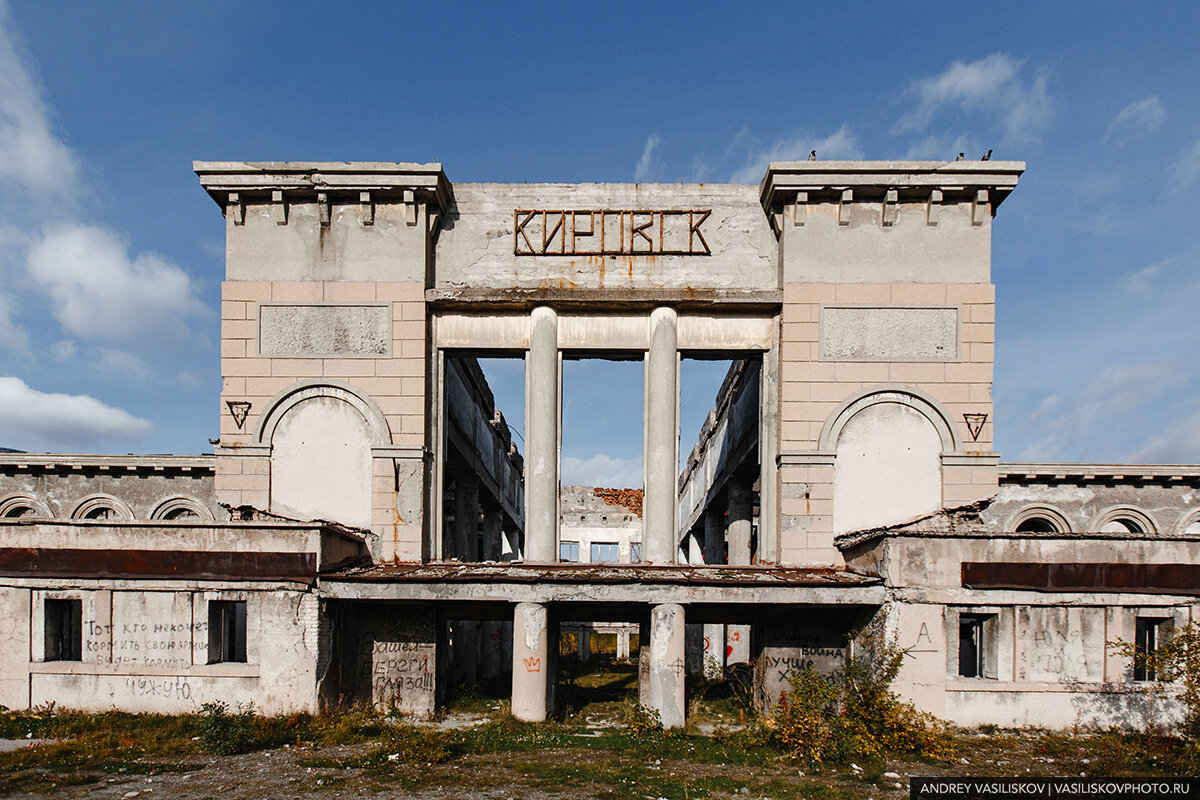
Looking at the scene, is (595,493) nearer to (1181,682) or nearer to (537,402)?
(537,402)

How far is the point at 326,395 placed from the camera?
15109 millimetres

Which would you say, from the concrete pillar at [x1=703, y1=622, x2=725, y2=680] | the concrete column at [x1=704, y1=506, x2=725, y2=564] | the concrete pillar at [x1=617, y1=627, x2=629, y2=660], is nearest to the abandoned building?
the concrete pillar at [x1=703, y1=622, x2=725, y2=680]

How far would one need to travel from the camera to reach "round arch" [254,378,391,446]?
49.3 ft

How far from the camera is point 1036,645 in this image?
12484 mm

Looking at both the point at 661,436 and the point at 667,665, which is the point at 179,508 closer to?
the point at 661,436

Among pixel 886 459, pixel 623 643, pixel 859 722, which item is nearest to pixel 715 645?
pixel 623 643

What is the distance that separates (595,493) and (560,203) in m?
26.4

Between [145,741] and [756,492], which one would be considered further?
[756,492]

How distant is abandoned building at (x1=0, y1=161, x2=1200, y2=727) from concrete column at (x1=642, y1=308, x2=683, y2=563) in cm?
6

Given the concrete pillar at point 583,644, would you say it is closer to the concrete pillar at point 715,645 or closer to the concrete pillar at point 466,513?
the concrete pillar at point 715,645

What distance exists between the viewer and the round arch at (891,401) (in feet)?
48.6

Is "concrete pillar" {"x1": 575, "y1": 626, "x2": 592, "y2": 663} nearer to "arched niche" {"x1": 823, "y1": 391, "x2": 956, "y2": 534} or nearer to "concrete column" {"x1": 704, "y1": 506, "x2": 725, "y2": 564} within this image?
"concrete column" {"x1": 704, "y1": 506, "x2": 725, "y2": 564}

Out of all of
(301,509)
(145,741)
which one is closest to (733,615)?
(301,509)

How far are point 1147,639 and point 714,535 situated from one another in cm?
1420
